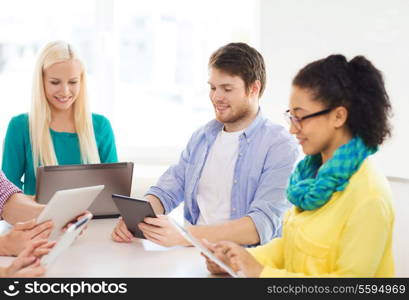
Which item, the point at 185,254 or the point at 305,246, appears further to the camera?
the point at 185,254

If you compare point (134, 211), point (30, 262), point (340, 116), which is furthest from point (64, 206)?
point (340, 116)

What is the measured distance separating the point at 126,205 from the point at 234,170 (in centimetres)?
54

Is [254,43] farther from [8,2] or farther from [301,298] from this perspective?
[301,298]

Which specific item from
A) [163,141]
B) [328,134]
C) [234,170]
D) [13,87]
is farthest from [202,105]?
[328,134]

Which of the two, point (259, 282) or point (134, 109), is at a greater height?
point (134, 109)

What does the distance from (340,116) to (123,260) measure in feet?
2.87

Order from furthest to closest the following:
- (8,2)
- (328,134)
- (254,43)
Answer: (8,2)
(254,43)
(328,134)

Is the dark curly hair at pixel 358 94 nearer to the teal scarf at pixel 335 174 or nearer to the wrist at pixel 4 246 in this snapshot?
the teal scarf at pixel 335 174

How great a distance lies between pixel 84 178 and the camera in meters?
2.62

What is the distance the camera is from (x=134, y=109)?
4730 millimetres

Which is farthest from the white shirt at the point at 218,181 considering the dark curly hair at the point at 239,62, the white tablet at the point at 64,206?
the white tablet at the point at 64,206

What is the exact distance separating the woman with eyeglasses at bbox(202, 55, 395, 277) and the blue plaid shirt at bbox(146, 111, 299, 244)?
1.85ft

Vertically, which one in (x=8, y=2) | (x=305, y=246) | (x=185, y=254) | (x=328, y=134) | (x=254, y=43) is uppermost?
(x=8, y=2)

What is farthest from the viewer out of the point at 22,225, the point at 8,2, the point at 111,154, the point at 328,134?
the point at 8,2
